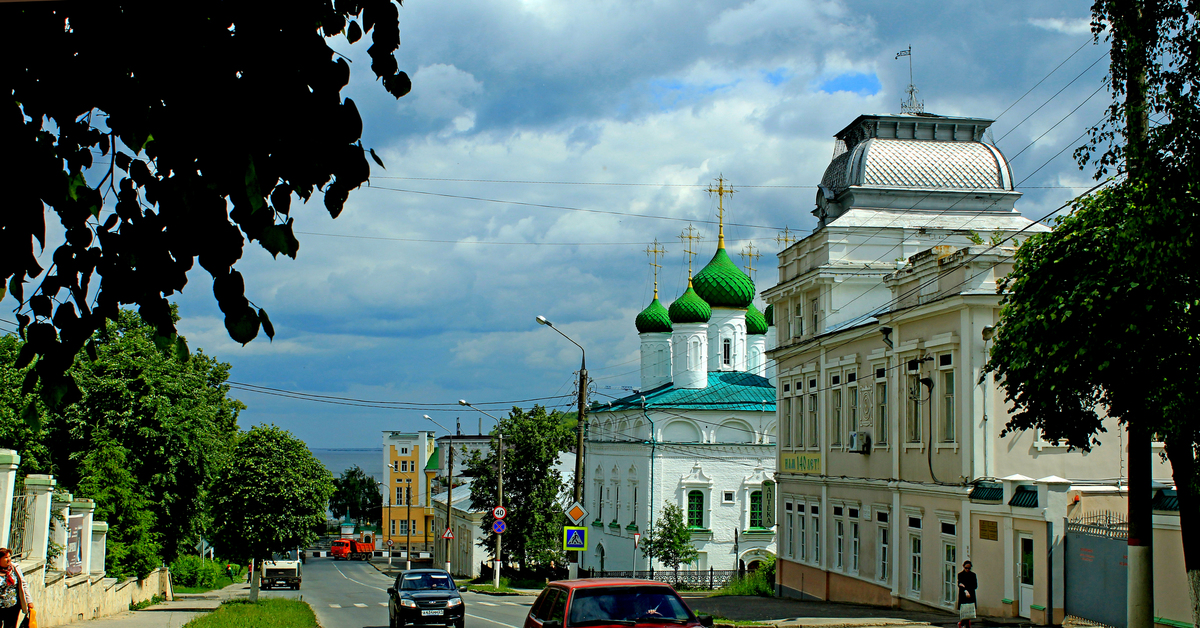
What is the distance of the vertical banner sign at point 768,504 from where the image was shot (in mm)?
54572

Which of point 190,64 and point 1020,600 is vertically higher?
point 190,64

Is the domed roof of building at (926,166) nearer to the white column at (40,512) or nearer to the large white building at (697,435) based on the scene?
the white column at (40,512)

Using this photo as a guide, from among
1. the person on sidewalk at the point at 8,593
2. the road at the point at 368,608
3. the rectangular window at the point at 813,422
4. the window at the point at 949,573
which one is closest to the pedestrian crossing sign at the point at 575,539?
the road at the point at 368,608

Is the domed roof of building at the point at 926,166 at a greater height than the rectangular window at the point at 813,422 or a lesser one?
greater

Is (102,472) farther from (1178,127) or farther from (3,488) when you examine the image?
(1178,127)

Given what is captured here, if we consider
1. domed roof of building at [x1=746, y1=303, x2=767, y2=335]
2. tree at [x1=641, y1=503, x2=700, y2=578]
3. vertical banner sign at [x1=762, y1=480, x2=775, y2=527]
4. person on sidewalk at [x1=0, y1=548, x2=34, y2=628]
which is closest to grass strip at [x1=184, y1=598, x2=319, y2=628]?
person on sidewalk at [x1=0, y1=548, x2=34, y2=628]

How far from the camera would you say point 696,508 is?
55.4 metres

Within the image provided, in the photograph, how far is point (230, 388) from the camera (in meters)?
43.7

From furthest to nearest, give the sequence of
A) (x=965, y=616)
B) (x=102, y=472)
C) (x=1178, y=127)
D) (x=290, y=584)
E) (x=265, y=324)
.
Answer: (x=290, y=584) → (x=102, y=472) → (x=965, y=616) → (x=1178, y=127) → (x=265, y=324)

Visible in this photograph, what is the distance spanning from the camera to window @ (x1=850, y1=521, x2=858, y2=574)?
94.0 ft

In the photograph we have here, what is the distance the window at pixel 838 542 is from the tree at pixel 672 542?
21295mm

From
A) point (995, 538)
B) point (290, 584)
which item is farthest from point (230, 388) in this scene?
point (995, 538)

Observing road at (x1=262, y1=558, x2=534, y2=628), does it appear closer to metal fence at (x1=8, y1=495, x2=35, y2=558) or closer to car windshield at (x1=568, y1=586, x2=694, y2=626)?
metal fence at (x1=8, y1=495, x2=35, y2=558)

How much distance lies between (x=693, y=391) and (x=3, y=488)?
4490 centimetres
